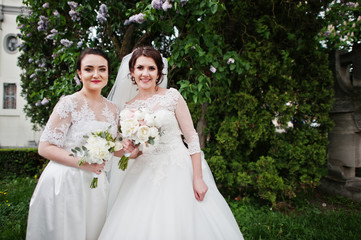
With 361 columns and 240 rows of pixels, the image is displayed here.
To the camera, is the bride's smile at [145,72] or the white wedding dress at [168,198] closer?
the white wedding dress at [168,198]

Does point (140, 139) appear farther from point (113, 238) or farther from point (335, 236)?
point (335, 236)

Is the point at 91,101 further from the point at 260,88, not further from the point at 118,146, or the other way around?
the point at 260,88

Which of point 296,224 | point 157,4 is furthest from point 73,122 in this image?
point 296,224

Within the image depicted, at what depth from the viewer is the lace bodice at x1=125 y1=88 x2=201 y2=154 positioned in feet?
7.09

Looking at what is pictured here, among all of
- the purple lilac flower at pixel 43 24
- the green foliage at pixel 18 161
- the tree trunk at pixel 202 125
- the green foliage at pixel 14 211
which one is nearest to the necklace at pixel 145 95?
the tree trunk at pixel 202 125

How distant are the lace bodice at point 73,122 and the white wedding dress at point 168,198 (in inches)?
13.6

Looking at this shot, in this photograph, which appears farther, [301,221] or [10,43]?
[10,43]

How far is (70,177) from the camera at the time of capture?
1920mm

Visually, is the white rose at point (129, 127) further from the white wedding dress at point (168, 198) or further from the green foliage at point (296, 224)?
the green foliage at point (296, 224)

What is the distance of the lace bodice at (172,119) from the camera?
2160 mm

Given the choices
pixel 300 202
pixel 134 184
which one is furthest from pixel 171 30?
pixel 300 202

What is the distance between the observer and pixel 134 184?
2.06 m

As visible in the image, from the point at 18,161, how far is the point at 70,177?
6486 mm

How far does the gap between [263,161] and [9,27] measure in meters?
17.7
